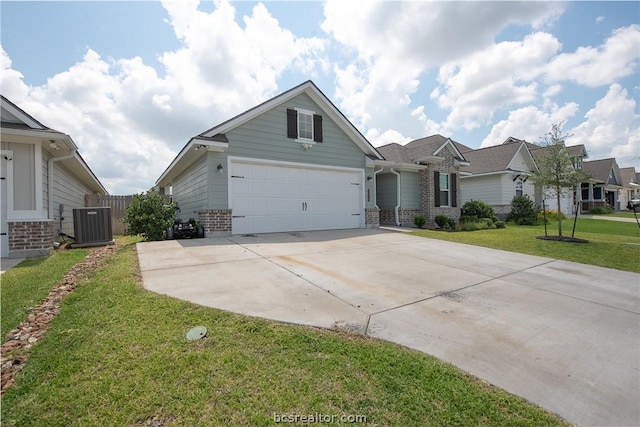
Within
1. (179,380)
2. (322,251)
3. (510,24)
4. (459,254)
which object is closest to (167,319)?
(179,380)

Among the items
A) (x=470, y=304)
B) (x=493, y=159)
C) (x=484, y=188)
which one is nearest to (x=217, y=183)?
(x=470, y=304)

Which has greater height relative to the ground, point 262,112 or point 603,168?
point 603,168

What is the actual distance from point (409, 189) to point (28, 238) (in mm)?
14302

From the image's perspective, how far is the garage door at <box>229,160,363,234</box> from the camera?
963 centimetres

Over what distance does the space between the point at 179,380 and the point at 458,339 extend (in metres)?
2.56

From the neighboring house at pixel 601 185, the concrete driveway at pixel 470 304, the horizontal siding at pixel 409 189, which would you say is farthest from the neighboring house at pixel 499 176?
the neighboring house at pixel 601 185

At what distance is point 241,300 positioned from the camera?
3609 mm

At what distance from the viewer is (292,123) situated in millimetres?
10664

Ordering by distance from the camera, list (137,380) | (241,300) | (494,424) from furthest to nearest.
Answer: (241,300), (137,380), (494,424)

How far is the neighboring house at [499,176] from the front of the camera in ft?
64.2

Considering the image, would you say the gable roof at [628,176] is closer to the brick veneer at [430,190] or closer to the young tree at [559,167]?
the brick veneer at [430,190]

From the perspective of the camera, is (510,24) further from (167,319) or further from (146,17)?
(167,319)

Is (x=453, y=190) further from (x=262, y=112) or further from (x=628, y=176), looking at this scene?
(x=628, y=176)

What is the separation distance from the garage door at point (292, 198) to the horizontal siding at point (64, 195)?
5608 mm
